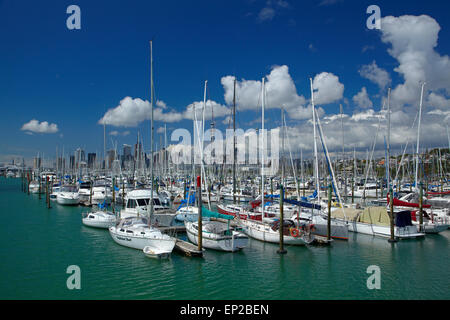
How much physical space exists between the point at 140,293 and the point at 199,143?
23.6m

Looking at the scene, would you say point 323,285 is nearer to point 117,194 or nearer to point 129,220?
point 129,220

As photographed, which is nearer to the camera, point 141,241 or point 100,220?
point 141,241

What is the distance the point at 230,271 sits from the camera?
75.9ft

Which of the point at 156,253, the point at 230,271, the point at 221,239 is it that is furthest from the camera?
the point at 221,239

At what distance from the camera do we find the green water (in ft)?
63.8

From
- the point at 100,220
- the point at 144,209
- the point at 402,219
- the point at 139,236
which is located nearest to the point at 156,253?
the point at 139,236

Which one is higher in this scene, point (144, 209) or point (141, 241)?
point (144, 209)

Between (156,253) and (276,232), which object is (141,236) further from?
(276,232)

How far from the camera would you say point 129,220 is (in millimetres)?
31609

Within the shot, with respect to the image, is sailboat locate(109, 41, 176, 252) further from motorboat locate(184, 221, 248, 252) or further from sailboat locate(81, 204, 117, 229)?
sailboat locate(81, 204, 117, 229)

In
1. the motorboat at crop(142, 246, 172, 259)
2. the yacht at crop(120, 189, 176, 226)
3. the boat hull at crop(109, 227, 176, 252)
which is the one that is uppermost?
the yacht at crop(120, 189, 176, 226)

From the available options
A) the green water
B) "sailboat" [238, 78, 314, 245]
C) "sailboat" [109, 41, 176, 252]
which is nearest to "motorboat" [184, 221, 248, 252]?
the green water
